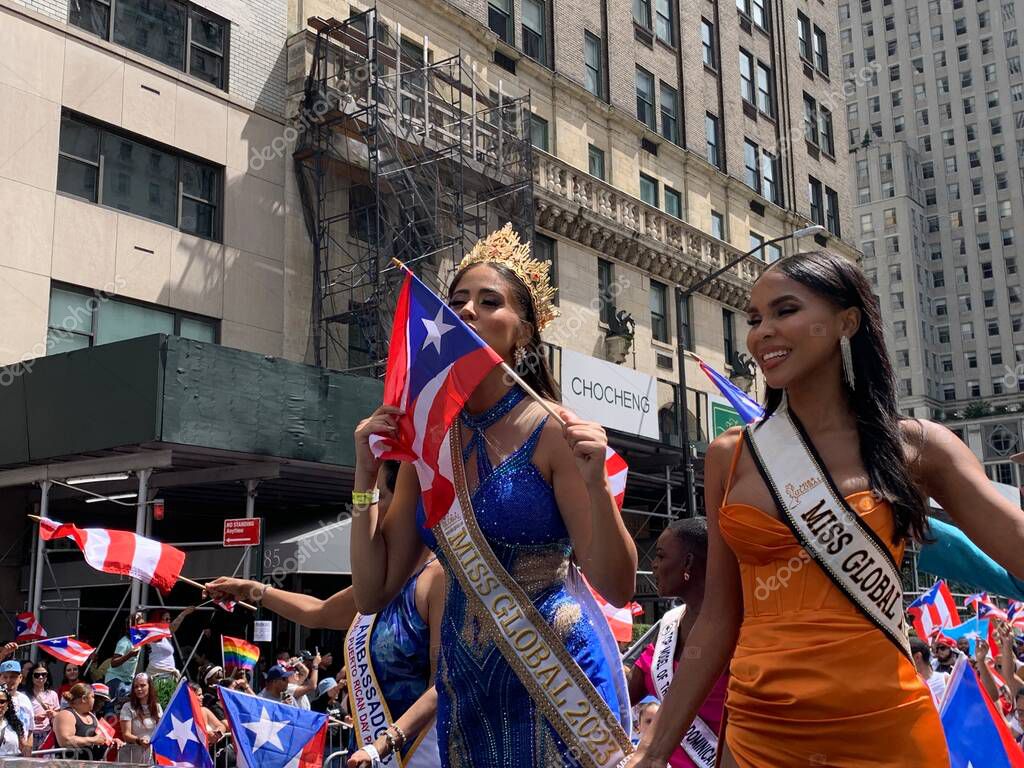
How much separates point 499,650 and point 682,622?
1.68m

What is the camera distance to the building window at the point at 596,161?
3141 cm

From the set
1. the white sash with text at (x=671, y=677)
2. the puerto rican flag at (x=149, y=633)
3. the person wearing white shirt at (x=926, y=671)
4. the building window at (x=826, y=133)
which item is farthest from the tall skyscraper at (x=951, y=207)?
the white sash with text at (x=671, y=677)

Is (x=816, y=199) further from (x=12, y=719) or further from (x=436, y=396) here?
(x=436, y=396)

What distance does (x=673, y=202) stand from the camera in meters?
34.7

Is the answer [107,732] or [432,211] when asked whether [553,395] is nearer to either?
[107,732]

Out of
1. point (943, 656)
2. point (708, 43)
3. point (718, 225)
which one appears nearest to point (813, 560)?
point (943, 656)

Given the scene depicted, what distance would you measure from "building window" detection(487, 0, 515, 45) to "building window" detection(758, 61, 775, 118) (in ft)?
43.5

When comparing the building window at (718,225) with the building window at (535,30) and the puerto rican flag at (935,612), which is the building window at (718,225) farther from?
the puerto rican flag at (935,612)

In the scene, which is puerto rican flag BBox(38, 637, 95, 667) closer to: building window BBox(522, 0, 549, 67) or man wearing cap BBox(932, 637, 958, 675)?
man wearing cap BBox(932, 637, 958, 675)

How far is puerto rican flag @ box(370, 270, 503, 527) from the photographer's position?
3.42m

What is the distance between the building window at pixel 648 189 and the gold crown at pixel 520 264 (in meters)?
29.9

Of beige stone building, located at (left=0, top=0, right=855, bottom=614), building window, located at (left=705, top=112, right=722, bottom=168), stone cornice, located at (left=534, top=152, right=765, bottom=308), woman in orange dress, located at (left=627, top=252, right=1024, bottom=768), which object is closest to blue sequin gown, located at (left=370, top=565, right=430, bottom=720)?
woman in orange dress, located at (left=627, top=252, right=1024, bottom=768)

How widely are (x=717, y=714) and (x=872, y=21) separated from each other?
12113 centimetres

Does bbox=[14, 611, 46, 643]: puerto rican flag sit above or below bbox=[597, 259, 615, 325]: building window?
below
